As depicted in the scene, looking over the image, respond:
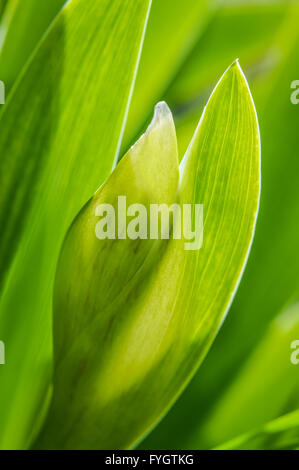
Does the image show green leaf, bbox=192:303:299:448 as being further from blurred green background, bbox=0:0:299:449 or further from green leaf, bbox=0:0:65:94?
green leaf, bbox=0:0:65:94

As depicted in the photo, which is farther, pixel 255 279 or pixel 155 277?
pixel 255 279

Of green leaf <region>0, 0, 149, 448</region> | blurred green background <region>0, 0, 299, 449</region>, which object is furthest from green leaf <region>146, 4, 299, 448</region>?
green leaf <region>0, 0, 149, 448</region>

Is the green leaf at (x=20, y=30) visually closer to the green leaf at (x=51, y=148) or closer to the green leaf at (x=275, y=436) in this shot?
the green leaf at (x=51, y=148)

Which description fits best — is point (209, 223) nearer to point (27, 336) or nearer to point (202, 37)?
point (27, 336)

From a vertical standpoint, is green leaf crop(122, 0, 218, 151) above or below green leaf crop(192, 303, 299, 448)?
above

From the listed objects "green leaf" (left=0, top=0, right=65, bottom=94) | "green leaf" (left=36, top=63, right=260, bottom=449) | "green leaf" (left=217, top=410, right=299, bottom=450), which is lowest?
"green leaf" (left=217, top=410, right=299, bottom=450)

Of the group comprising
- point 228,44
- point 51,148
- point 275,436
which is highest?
point 228,44

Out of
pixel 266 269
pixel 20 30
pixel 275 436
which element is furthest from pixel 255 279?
pixel 20 30

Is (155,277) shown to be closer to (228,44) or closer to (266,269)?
(266,269)
